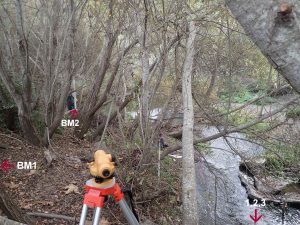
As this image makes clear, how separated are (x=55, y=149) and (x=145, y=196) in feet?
7.36

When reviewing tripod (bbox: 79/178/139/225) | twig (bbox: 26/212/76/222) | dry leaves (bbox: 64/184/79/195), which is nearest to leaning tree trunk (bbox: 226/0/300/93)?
tripod (bbox: 79/178/139/225)

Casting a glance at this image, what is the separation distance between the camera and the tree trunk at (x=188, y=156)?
313 centimetres

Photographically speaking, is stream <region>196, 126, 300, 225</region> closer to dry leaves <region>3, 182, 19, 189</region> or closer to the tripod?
dry leaves <region>3, 182, 19, 189</region>

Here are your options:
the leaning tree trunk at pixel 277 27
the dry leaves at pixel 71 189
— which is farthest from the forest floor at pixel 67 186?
the leaning tree trunk at pixel 277 27

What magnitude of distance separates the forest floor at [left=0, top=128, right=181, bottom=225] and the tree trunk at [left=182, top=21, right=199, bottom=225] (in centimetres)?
127

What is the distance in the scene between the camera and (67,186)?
16.1 ft

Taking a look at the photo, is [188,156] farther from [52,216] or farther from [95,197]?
[52,216]

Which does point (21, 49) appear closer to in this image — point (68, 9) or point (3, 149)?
point (68, 9)

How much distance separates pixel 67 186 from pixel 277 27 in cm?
440

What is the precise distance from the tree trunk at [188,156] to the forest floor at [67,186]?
1266mm

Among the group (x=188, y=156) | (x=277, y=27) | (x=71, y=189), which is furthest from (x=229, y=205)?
(x=277, y=27)

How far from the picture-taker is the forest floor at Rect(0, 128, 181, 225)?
440cm

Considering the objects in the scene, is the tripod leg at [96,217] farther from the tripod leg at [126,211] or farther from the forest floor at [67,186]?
the forest floor at [67,186]

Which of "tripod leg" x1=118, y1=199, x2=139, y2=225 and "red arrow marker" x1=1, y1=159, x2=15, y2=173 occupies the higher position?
"red arrow marker" x1=1, y1=159, x2=15, y2=173
